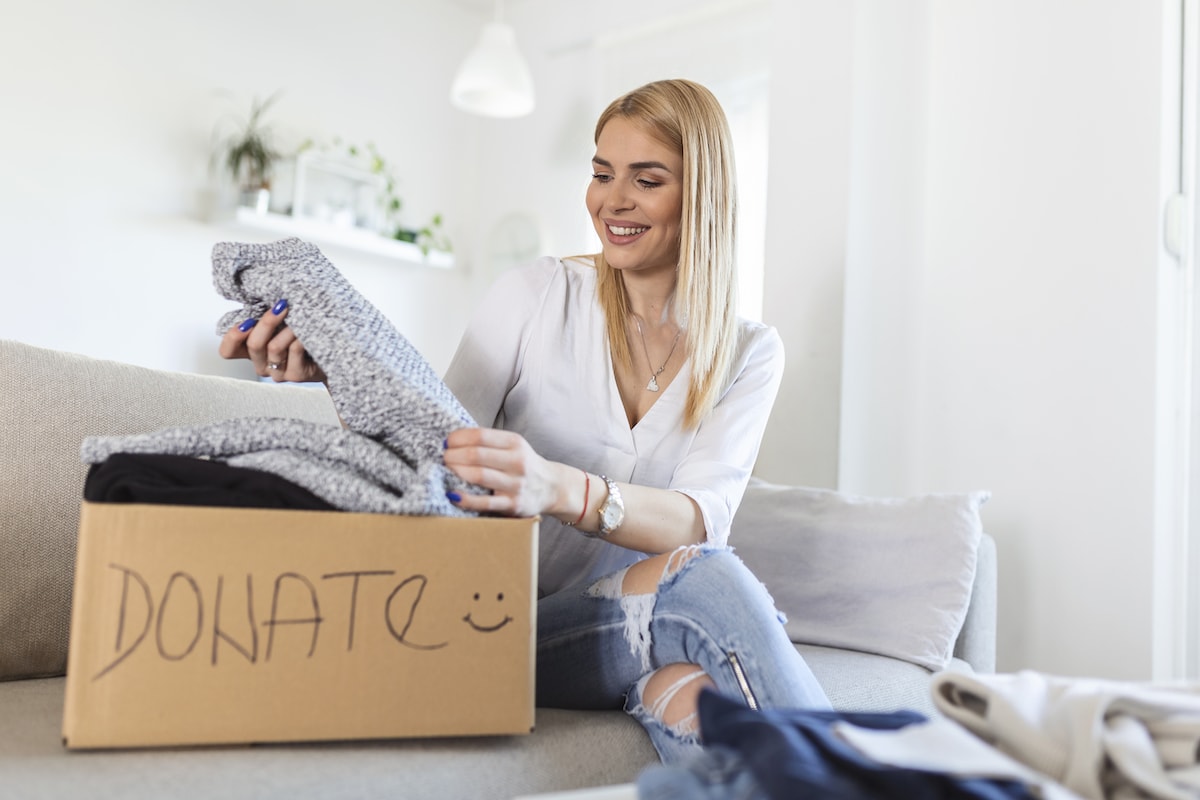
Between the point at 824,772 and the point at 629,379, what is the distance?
35.3 inches

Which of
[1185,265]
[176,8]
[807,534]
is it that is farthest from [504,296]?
[176,8]

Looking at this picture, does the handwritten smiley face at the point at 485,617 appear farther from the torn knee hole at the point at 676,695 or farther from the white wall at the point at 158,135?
the white wall at the point at 158,135

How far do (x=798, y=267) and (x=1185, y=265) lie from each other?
2.68ft

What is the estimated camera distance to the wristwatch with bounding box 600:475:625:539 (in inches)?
43.2

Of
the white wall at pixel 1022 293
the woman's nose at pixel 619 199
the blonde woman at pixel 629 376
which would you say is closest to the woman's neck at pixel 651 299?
the blonde woman at pixel 629 376

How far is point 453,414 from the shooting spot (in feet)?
3.02

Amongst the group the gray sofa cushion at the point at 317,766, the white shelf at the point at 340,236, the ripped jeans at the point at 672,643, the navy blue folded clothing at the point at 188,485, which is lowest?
the gray sofa cushion at the point at 317,766

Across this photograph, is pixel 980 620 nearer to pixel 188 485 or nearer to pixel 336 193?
pixel 188 485

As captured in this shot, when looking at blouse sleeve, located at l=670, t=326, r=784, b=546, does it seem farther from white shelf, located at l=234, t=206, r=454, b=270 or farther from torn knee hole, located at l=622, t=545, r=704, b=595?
white shelf, located at l=234, t=206, r=454, b=270

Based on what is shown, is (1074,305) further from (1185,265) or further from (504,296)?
(504,296)

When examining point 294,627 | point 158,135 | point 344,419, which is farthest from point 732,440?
point 158,135

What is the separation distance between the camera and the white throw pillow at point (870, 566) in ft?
5.16

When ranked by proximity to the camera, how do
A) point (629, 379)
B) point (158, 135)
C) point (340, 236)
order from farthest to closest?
point (340, 236) < point (158, 135) < point (629, 379)

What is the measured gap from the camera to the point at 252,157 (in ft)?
11.0
